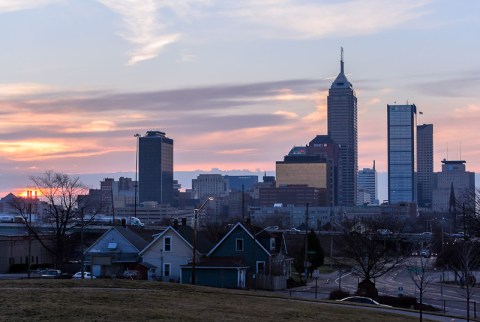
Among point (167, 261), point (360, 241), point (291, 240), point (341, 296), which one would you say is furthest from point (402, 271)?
point (341, 296)

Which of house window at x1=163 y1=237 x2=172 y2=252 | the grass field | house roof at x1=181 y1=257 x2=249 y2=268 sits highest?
house window at x1=163 y1=237 x2=172 y2=252

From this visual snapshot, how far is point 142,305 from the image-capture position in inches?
1503

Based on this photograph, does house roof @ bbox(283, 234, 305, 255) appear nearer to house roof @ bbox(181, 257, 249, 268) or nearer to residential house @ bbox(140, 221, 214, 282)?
residential house @ bbox(140, 221, 214, 282)

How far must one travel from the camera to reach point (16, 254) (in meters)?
116

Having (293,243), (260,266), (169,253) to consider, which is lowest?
(260,266)

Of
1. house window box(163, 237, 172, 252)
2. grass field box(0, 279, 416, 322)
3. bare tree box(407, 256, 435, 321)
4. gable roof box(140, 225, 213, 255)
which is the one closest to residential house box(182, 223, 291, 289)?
gable roof box(140, 225, 213, 255)

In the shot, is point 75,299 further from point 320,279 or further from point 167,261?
point 320,279

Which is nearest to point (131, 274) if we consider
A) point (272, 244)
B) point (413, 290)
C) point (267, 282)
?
point (267, 282)

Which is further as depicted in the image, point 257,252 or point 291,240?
point 291,240

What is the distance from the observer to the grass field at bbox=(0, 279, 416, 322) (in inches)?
1340

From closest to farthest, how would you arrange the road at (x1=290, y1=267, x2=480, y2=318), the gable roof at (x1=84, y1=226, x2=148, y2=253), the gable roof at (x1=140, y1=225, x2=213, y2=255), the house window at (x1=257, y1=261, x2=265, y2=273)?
the road at (x1=290, y1=267, x2=480, y2=318)
the house window at (x1=257, y1=261, x2=265, y2=273)
the gable roof at (x1=140, y1=225, x2=213, y2=255)
the gable roof at (x1=84, y1=226, x2=148, y2=253)

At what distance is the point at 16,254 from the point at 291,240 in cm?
5124

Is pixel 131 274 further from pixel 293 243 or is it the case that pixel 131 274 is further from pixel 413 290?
pixel 293 243

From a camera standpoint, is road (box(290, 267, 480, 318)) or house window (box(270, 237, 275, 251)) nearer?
road (box(290, 267, 480, 318))
